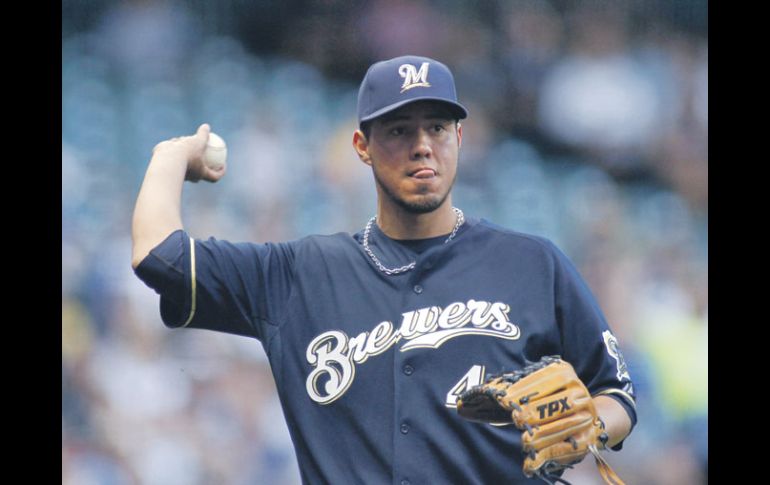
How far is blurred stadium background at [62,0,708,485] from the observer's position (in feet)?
14.3

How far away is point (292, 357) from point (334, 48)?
95.5 inches

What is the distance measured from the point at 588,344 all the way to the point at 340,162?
2.27 metres

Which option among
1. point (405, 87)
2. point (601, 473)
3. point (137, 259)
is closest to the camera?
point (601, 473)

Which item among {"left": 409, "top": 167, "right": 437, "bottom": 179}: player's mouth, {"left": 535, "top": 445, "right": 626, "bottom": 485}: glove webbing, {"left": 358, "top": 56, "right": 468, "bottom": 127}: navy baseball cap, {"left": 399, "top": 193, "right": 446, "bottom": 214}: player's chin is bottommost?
{"left": 535, "top": 445, "right": 626, "bottom": 485}: glove webbing

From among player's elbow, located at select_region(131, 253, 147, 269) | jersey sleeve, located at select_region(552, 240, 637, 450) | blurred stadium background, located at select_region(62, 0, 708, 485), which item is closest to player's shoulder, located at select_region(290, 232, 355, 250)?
player's elbow, located at select_region(131, 253, 147, 269)

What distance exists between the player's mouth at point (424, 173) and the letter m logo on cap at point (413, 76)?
19 cm

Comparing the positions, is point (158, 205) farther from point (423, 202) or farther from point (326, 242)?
point (423, 202)

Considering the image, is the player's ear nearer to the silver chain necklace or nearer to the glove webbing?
the silver chain necklace

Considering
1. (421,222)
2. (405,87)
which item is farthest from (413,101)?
(421,222)

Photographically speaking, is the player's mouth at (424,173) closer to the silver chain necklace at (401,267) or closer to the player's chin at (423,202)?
the player's chin at (423,202)

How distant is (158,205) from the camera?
2.51m

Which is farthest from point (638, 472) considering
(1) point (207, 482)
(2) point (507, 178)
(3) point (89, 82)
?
(3) point (89, 82)

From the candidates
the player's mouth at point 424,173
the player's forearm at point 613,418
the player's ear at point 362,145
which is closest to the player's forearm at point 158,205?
the player's ear at point 362,145

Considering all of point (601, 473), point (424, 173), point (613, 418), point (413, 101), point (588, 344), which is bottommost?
point (601, 473)
